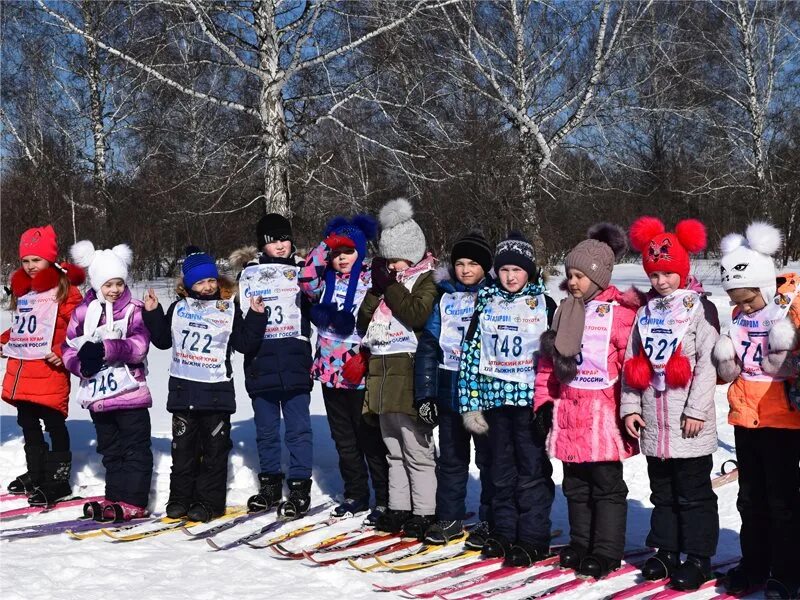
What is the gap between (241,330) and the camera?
5.46 meters

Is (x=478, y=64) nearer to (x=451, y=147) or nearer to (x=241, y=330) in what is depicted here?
(x=451, y=147)

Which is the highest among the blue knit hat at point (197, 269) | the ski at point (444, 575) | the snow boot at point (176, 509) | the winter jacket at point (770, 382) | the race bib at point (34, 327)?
the blue knit hat at point (197, 269)

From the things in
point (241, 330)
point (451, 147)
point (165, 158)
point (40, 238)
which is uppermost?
point (165, 158)

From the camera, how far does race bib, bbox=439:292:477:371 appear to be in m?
4.81

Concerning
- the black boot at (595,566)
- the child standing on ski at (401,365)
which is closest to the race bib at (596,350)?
the black boot at (595,566)

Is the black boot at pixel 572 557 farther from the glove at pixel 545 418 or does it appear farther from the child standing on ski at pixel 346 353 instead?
the child standing on ski at pixel 346 353

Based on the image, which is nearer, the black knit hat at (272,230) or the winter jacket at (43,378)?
the black knit hat at (272,230)

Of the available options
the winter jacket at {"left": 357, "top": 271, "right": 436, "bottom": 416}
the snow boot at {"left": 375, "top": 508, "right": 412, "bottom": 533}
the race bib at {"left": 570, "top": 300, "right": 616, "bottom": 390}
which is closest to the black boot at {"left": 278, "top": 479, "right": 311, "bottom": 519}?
the snow boot at {"left": 375, "top": 508, "right": 412, "bottom": 533}

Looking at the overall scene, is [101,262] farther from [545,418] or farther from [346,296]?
[545,418]

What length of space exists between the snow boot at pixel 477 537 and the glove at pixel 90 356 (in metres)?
2.40

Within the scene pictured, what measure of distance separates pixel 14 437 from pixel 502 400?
4.47 meters

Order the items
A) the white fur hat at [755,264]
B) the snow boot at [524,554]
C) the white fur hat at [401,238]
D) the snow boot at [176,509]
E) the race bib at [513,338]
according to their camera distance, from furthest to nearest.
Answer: the snow boot at [176,509] < the white fur hat at [401,238] < the race bib at [513,338] < the snow boot at [524,554] < the white fur hat at [755,264]

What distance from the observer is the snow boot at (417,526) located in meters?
4.96

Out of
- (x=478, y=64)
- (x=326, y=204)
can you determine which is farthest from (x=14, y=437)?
(x=478, y=64)
